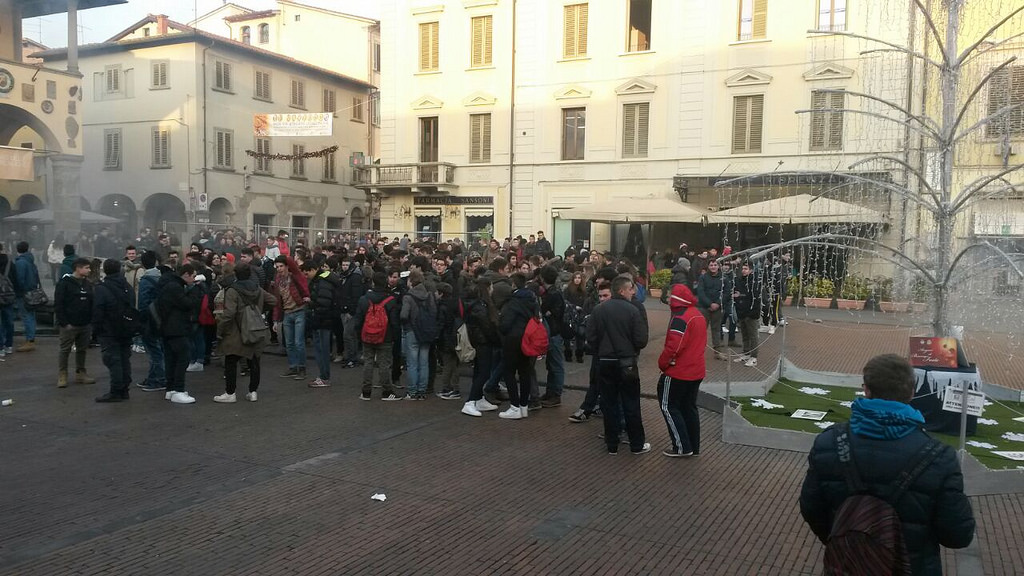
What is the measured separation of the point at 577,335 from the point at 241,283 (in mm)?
4978

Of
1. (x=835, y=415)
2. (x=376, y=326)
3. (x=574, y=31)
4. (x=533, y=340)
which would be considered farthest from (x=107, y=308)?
(x=574, y=31)

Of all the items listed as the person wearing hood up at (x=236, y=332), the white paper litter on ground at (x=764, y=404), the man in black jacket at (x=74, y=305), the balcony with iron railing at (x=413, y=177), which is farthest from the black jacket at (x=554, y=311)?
the balcony with iron railing at (x=413, y=177)

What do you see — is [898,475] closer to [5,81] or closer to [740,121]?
[740,121]

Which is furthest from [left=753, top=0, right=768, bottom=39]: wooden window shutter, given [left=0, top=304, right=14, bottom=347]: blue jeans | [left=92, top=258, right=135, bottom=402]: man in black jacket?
[left=0, top=304, right=14, bottom=347]: blue jeans

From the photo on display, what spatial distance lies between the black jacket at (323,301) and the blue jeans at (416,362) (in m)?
1.45

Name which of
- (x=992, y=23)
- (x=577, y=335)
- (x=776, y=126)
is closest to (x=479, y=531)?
(x=577, y=335)

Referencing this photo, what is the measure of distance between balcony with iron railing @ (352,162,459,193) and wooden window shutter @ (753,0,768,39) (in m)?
12.5

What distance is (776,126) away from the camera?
83.5ft

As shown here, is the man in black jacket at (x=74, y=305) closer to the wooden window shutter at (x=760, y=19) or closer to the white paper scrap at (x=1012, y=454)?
the white paper scrap at (x=1012, y=454)

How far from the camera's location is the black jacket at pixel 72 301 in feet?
33.4

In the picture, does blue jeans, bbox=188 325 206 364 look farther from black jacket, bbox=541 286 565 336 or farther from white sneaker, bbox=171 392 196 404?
black jacket, bbox=541 286 565 336

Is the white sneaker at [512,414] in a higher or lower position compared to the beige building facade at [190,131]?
lower

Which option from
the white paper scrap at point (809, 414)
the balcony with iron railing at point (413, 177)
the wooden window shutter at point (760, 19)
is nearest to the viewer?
the white paper scrap at point (809, 414)

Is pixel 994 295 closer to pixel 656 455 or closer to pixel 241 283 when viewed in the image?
pixel 656 455
